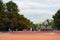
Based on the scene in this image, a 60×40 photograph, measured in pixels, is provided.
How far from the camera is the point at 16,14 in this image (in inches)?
2159

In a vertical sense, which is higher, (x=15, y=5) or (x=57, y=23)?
(x=15, y=5)

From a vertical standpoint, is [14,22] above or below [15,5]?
below

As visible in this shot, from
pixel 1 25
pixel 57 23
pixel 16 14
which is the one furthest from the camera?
pixel 57 23

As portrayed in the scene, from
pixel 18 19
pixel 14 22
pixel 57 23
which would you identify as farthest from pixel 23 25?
pixel 57 23

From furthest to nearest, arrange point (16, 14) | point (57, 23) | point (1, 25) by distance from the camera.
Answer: point (57, 23) < point (16, 14) < point (1, 25)

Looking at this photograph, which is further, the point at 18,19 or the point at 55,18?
the point at 55,18

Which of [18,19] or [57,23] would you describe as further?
[57,23]

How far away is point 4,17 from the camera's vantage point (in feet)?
167

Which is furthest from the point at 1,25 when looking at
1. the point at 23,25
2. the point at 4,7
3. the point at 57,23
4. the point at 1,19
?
the point at 57,23

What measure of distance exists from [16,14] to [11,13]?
2.96 m

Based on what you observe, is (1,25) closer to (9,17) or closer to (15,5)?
(9,17)

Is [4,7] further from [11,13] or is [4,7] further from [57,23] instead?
[57,23]

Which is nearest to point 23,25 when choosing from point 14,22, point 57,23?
point 14,22

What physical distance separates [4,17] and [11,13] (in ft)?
7.24
